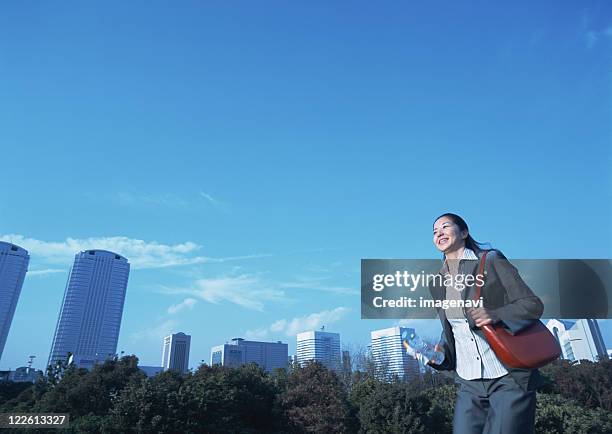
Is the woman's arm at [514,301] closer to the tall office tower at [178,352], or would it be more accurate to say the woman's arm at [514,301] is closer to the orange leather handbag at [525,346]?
the orange leather handbag at [525,346]

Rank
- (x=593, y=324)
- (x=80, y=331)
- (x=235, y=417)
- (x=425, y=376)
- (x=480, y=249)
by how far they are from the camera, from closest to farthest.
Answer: (x=480, y=249), (x=235, y=417), (x=425, y=376), (x=593, y=324), (x=80, y=331)

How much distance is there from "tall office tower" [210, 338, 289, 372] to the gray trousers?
61.1 metres

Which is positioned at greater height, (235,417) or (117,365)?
(117,365)

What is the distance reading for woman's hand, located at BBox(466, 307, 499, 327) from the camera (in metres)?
2.51

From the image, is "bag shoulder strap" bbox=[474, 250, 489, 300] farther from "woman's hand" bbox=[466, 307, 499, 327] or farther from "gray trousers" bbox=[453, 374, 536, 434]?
"gray trousers" bbox=[453, 374, 536, 434]

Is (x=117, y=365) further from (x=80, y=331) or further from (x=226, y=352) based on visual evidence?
(x=80, y=331)

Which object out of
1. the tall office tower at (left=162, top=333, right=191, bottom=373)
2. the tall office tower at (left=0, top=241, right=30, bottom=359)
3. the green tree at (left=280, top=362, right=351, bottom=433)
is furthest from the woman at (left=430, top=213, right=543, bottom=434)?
the tall office tower at (left=0, top=241, right=30, bottom=359)

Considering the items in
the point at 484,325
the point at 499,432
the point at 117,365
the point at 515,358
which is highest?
the point at 117,365

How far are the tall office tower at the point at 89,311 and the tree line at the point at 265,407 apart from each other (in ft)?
227

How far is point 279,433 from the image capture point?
499 inches

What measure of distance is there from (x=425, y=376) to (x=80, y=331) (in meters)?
71.4

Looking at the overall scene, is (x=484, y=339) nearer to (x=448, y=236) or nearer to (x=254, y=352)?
(x=448, y=236)

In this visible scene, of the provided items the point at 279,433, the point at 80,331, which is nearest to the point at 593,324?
the point at 279,433

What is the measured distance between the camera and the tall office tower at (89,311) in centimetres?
7656
